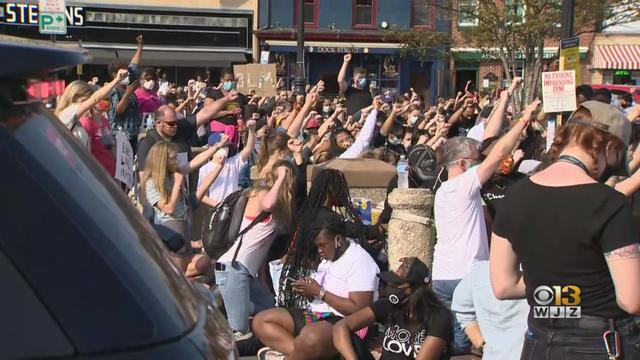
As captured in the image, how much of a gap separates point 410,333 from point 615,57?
34.6 m

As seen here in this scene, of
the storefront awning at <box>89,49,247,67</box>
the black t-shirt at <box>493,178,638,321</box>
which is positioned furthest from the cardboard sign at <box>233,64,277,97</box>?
the storefront awning at <box>89,49,247,67</box>

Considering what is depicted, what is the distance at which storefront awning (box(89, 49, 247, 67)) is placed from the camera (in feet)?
111

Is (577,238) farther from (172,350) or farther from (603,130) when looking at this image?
(172,350)

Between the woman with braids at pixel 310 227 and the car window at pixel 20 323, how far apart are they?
5.37m

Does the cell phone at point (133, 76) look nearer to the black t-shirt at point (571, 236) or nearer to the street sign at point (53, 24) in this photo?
the street sign at point (53, 24)

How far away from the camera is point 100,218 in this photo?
183 centimetres

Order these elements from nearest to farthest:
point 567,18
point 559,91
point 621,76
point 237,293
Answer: point 237,293, point 559,91, point 567,18, point 621,76

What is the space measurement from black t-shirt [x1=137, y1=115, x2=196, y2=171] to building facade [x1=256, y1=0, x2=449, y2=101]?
26.4m

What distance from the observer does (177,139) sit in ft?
29.7

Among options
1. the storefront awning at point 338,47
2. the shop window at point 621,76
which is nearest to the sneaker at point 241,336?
the storefront awning at point 338,47

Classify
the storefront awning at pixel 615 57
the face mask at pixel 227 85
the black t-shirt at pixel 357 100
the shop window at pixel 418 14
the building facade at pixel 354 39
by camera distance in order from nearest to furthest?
the black t-shirt at pixel 357 100 → the face mask at pixel 227 85 → the building facade at pixel 354 39 → the shop window at pixel 418 14 → the storefront awning at pixel 615 57

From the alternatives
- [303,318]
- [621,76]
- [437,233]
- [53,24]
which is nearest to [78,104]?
[303,318]

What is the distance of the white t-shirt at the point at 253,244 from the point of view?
7.64 metres

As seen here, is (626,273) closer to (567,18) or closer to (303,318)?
(303,318)
